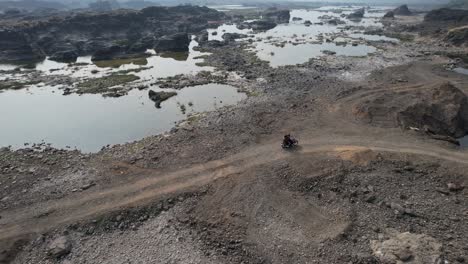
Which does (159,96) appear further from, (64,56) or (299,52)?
(64,56)

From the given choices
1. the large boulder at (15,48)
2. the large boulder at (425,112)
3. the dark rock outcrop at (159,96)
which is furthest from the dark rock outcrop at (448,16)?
the large boulder at (15,48)

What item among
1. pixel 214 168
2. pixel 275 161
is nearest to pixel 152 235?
pixel 214 168

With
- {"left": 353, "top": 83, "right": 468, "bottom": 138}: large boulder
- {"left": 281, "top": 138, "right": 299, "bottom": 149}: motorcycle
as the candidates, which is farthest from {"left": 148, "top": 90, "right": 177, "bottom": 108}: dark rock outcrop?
{"left": 353, "top": 83, "right": 468, "bottom": 138}: large boulder

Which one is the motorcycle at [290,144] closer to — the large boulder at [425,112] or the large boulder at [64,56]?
the large boulder at [425,112]

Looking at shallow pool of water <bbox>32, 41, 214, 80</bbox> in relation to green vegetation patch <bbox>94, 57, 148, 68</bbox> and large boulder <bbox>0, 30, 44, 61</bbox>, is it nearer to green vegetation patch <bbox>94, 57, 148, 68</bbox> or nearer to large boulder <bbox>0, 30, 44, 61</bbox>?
green vegetation patch <bbox>94, 57, 148, 68</bbox>

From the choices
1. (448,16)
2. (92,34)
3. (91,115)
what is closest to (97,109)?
(91,115)
